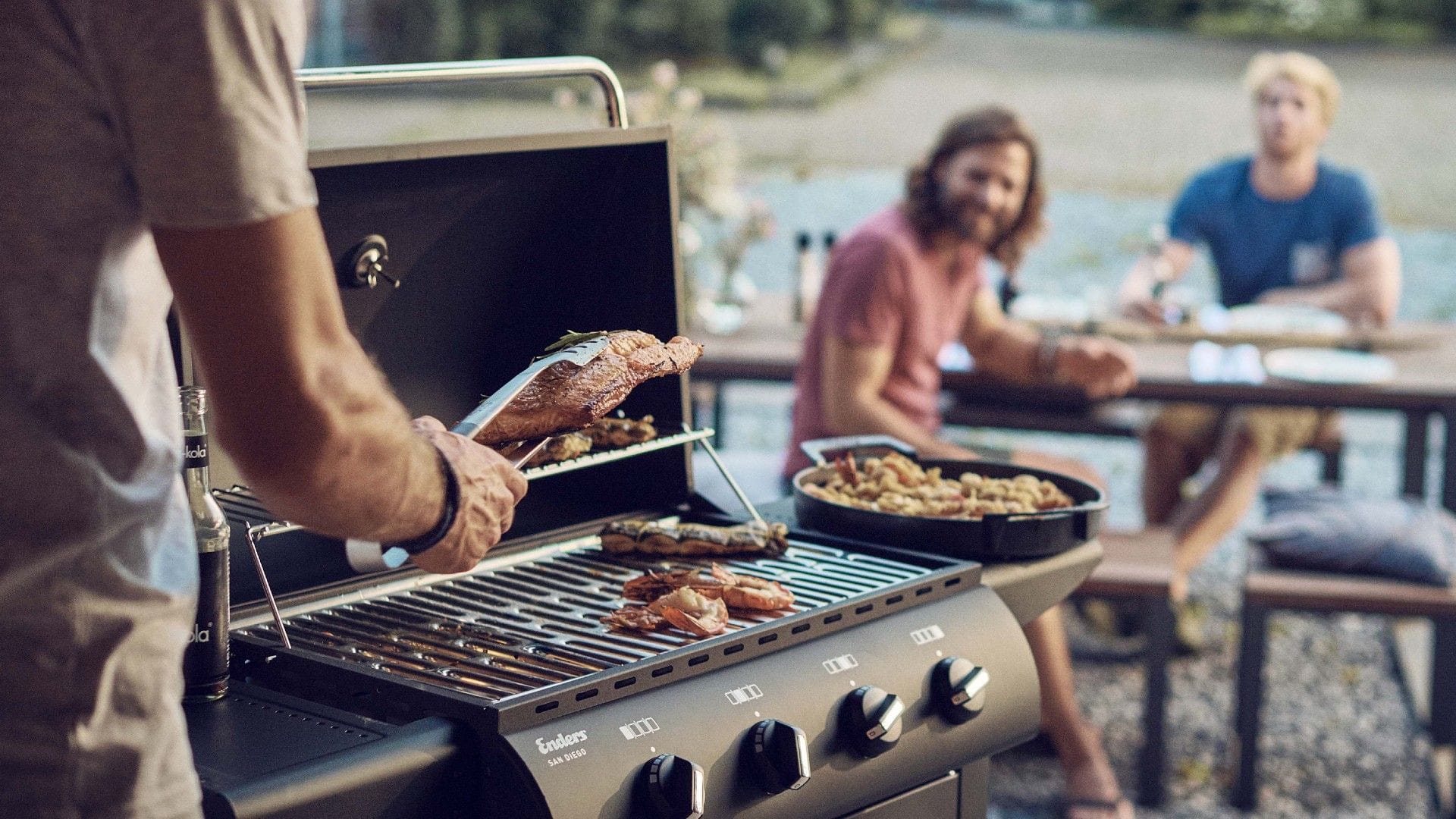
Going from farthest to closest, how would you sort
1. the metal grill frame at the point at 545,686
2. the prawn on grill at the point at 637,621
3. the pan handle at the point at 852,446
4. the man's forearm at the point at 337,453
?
the pan handle at the point at 852,446, the prawn on grill at the point at 637,621, the metal grill frame at the point at 545,686, the man's forearm at the point at 337,453

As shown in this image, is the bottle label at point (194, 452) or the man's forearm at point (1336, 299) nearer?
the bottle label at point (194, 452)

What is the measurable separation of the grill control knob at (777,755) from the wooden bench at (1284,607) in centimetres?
224

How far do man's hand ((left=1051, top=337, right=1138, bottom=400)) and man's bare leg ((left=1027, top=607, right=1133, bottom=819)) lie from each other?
509mm

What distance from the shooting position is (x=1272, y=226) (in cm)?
447

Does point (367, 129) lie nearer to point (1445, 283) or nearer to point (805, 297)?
point (805, 297)

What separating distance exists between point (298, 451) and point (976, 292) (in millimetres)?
2725

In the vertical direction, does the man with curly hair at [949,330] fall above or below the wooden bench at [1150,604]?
above

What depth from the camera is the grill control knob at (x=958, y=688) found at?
5.09 feet

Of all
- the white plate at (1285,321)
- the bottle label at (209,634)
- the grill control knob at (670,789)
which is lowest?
the white plate at (1285,321)

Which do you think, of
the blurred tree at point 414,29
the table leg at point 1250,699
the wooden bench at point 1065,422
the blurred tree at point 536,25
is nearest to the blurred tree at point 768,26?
the blurred tree at point 536,25

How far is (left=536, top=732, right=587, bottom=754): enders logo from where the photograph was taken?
1240mm

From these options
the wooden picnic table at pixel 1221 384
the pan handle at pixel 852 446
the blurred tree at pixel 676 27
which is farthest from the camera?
the blurred tree at pixel 676 27

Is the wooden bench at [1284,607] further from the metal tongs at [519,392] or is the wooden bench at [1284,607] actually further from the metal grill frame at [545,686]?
the metal tongs at [519,392]

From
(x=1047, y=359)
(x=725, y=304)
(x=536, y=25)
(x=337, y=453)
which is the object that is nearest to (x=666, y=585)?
(x=337, y=453)
